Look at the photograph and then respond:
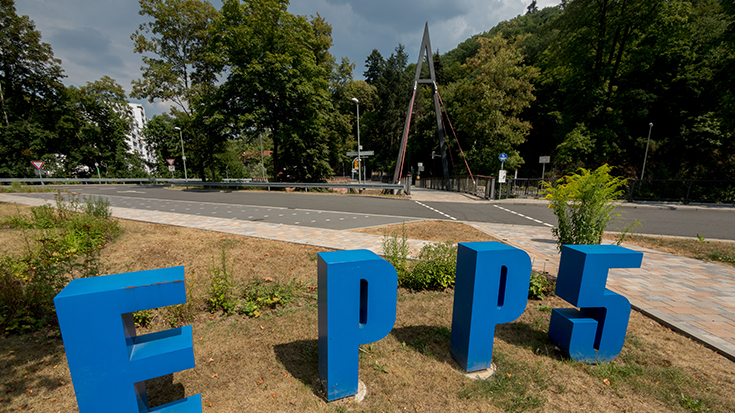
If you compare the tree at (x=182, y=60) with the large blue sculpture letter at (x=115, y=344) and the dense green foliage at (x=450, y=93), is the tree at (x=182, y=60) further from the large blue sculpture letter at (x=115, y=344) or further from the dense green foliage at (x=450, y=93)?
the large blue sculpture letter at (x=115, y=344)

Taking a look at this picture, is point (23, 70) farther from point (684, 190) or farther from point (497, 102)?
point (684, 190)

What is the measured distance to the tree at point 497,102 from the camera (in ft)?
74.9

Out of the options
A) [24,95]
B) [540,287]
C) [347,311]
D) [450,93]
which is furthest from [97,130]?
→ [540,287]

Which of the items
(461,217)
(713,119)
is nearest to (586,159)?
(713,119)

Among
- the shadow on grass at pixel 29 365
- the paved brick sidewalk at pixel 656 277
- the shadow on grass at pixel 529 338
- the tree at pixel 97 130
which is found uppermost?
the tree at pixel 97 130

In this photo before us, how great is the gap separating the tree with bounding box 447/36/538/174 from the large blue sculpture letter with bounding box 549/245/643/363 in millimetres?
23084

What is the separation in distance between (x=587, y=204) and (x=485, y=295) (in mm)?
3226

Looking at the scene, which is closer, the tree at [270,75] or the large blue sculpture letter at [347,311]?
the large blue sculpture letter at [347,311]

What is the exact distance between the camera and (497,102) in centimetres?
2291

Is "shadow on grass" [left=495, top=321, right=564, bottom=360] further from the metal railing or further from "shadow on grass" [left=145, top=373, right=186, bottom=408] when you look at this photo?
the metal railing

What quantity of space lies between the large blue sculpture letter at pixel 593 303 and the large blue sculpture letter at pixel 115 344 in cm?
360

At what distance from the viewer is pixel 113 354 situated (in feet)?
5.72

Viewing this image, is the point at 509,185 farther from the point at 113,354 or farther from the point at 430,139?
the point at 430,139

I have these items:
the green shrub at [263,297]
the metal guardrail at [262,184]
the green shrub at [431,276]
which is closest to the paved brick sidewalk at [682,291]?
the green shrub at [431,276]
